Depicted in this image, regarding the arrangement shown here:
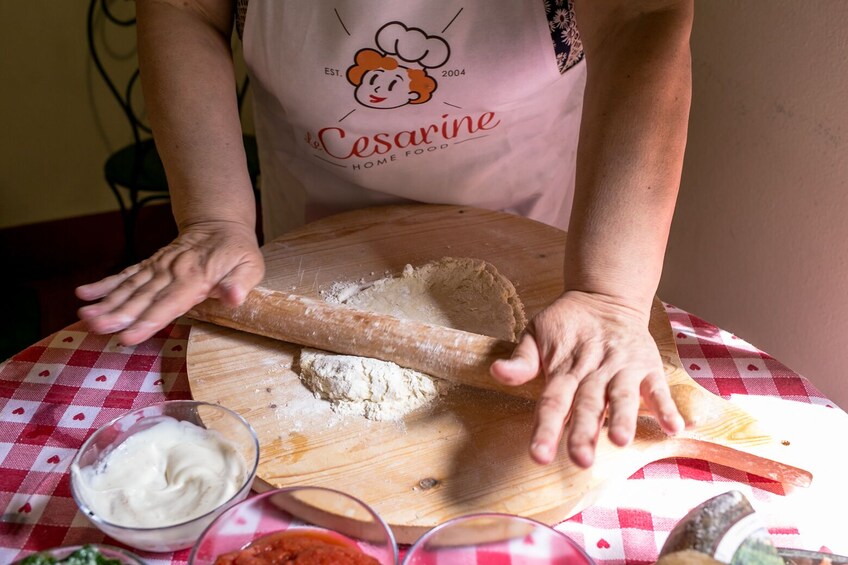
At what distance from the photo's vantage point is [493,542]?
Answer: 932 mm

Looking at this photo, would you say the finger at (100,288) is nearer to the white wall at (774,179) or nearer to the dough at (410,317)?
the dough at (410,317)

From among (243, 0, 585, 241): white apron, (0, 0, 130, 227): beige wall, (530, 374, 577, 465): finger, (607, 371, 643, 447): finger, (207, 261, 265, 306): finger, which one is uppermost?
(243, 0, 585, 241): white apron

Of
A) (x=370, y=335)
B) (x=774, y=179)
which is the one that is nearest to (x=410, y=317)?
(x=370, y=335)

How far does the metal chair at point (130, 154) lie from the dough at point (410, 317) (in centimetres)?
151

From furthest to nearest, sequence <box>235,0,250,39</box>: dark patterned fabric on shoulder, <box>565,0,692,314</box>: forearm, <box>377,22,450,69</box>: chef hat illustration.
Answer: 1. <box>235,0,250,39</box>: dark patterned fabric on shoulder
2. <box>377,22,450,69</box>: chef hat illustration
3. <box>565,0,692,314</box>: forearm


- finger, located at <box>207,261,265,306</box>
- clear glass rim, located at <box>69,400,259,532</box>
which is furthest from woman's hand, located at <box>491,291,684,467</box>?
finger, located at <box>207,261,265,306</box>

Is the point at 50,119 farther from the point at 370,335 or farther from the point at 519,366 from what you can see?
the point at 519,366

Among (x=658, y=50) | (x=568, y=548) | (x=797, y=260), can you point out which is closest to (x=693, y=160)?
(x=797, y=260)

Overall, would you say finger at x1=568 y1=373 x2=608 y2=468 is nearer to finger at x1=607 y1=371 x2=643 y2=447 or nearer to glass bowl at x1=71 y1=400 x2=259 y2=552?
finger at x1=607 y1=371 x2=643 y2=447

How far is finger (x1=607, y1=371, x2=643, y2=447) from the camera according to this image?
3.10 feet

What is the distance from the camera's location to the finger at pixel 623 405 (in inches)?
37.3

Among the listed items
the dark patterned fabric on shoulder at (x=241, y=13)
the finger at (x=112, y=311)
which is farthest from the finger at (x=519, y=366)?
the dark patterned fabric on shoulder at (x=241, y=13)

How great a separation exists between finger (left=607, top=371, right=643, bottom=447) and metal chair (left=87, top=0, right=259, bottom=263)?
2.01 m

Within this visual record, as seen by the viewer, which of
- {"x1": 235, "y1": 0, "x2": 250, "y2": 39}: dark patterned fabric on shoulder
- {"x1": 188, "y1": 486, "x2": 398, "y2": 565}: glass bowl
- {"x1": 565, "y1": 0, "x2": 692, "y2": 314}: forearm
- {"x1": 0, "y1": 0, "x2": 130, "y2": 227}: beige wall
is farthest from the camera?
{"x1": 0, "y1": 0, "x2": 130, "y2": 227}: beige wall
